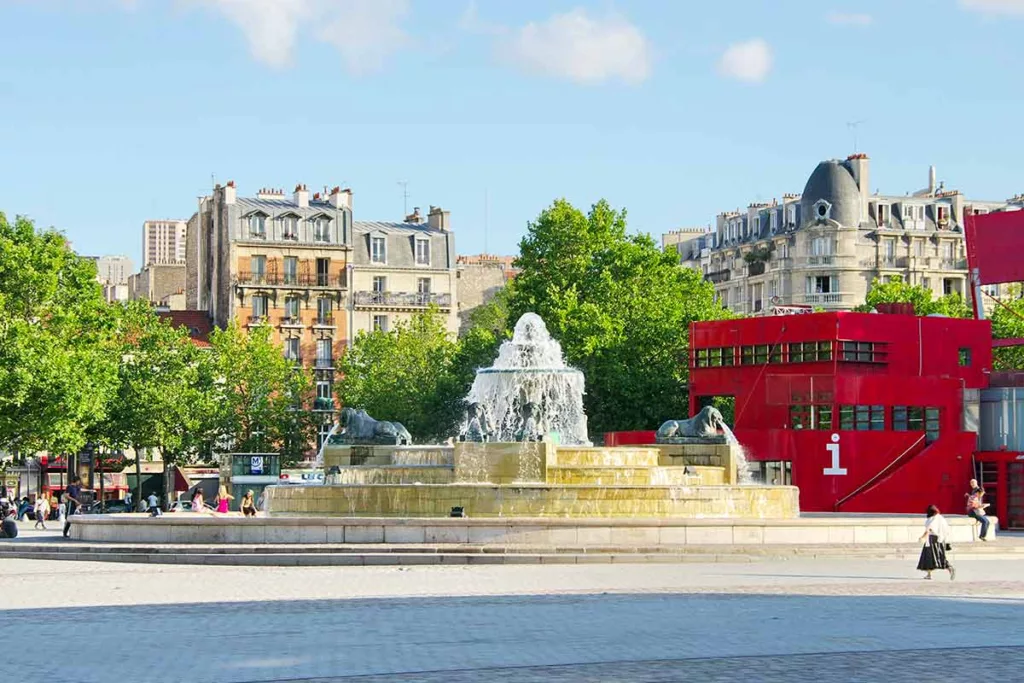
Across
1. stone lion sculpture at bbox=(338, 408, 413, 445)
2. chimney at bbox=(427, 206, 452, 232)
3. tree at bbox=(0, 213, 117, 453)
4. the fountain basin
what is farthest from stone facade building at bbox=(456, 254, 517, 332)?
the fountain basin

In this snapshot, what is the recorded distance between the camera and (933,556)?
24703mm

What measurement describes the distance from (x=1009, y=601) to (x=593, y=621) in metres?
6.00

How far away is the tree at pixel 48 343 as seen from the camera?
169ft

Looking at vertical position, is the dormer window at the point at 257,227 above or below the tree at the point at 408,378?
above

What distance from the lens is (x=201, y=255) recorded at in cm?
8919

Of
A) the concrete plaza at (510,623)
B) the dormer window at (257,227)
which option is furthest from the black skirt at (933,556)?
the dormer window at (257,227)

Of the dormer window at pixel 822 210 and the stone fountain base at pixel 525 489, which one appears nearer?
the stone fountain base at pixel 525 489

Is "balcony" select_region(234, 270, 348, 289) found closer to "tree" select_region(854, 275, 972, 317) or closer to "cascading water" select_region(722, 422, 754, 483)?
"tree" select_region(854, 275, 972, 317)

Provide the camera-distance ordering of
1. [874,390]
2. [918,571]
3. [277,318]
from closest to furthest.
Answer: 1. [918,571]
2. [874,390]
3. [277,318]

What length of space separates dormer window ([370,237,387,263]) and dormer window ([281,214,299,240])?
4.76m

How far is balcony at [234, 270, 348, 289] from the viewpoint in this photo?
8369cm

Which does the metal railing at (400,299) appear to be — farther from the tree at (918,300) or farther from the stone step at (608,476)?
the stone step at (608,476)

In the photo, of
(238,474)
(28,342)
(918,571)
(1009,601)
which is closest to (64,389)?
(28,342)

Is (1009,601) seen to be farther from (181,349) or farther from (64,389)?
(181,349)
